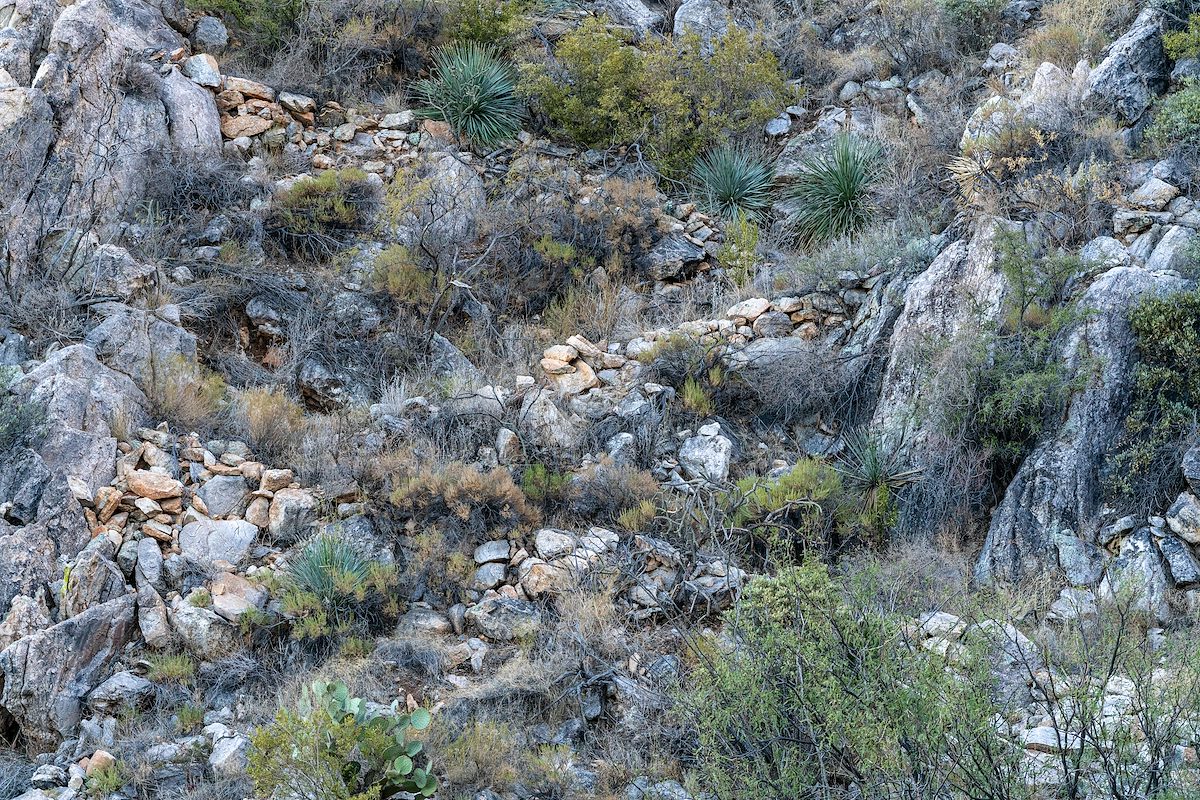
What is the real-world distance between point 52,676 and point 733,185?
8.08 metres

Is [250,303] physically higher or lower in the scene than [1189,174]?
lower

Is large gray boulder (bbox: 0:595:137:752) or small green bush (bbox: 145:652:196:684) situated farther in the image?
small green bush (bbox: 145:652:196:684)

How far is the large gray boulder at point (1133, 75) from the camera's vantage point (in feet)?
33.6

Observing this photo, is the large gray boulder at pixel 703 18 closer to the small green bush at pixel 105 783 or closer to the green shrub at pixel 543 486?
the green shrub at pixel 543 486

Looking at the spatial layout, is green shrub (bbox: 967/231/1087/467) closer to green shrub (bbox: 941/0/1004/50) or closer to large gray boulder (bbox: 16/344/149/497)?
green shrub (bbox: 941/0/1004/50)

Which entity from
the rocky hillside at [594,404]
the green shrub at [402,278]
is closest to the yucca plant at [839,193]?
the rocky hillside at [594,404]

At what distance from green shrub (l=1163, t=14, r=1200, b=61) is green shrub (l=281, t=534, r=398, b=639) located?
27.4ft

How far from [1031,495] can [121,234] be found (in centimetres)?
804

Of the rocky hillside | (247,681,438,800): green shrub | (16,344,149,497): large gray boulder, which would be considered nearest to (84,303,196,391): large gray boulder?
the rocky hillside

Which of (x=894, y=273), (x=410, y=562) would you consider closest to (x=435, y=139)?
(x=894, y=273)

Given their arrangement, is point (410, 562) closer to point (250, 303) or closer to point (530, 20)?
point (250, 303)

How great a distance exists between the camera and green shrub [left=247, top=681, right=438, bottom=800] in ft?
17.8

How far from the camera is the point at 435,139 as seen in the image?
12.1m

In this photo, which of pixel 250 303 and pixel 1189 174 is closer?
pixel 1189 174
